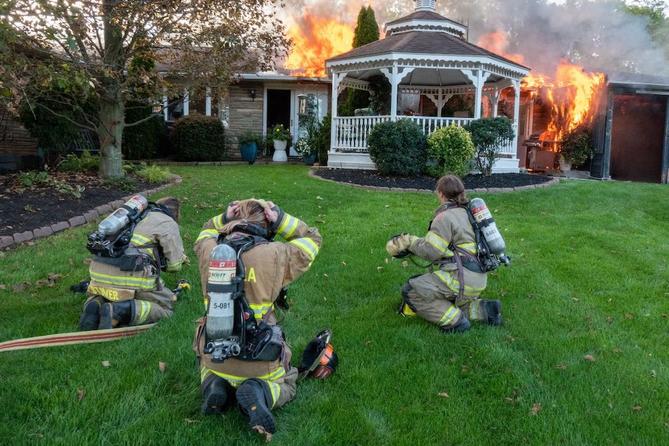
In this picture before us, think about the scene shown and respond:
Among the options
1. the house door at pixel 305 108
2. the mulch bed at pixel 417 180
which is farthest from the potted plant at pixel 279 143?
the mulch bed at pixel 417 180

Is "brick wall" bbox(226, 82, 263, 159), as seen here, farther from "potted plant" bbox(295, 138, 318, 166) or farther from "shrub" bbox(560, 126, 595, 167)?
"shrub" bbox(560, 126, 595, 167)

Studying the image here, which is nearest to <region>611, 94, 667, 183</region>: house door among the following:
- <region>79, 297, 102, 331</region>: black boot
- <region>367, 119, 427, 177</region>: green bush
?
<region>367, 119, 427, 177</region>: green bush

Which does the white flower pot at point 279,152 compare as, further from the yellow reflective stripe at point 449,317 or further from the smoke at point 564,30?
the yellow reflective stripe at point 449,317

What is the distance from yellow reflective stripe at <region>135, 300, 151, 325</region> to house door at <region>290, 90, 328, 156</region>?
16027 millimetres

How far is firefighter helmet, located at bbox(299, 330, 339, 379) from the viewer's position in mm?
3330

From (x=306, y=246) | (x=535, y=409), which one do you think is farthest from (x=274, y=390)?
(x=535, y=409)

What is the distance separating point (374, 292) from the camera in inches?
202

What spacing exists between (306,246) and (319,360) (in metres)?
0.80

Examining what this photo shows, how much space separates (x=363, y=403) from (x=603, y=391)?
4.86 ft

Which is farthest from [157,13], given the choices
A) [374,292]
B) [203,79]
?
[374,292]

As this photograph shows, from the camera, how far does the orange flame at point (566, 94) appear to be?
674 inches

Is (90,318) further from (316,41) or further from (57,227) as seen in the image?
(316,41)

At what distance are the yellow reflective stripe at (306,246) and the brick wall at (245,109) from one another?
55.1 ft

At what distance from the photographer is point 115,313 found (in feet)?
13.0
